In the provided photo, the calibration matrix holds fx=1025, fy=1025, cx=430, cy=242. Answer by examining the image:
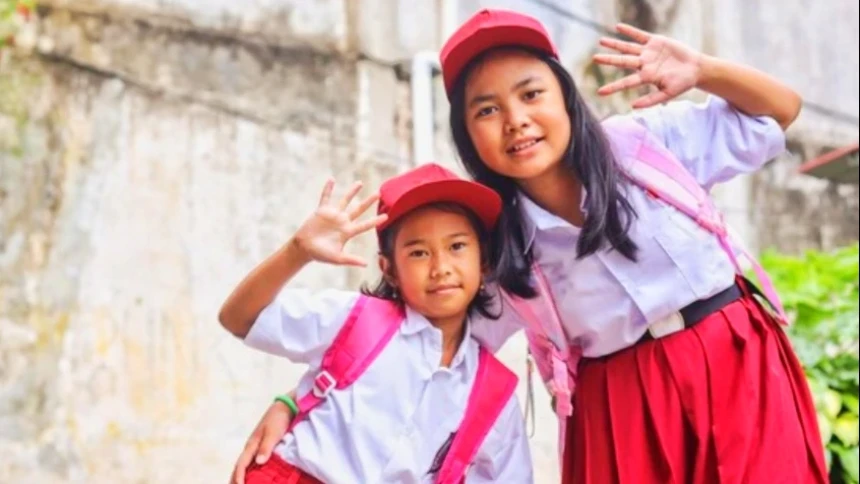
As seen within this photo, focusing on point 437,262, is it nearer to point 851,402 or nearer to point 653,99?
point 653,99

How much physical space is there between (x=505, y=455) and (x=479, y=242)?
1.47 feet

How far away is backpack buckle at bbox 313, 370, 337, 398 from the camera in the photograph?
6.72ft

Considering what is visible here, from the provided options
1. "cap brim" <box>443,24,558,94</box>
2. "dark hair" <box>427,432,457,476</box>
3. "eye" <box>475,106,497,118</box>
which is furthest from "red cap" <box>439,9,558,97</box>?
"dark hair" <box>427,432,457,476</box>

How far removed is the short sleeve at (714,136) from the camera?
6.27 ft

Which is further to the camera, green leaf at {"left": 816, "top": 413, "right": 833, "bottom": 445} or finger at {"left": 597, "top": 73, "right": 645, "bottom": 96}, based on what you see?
green leaf at {"left": 816, "top": 413, "right": 833, "bottom": 445}

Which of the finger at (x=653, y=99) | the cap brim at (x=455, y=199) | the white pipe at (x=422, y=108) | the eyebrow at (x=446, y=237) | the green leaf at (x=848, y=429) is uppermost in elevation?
the white pipe at (x=422, y=108)

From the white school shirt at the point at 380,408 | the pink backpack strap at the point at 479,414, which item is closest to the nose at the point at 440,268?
the white school shirt at the point at 380,408

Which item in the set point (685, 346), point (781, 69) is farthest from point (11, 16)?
point (781, 69)

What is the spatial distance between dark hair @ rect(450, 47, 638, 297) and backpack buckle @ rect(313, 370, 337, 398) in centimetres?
39

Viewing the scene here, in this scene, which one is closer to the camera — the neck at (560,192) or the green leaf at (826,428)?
the neck at (560,192)

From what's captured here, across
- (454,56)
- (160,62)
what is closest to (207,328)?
(160,62)

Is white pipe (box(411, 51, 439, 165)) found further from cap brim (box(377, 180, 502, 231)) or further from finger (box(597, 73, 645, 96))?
finger (box(597, 73, 645, 96))

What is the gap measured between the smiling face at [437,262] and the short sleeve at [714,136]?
429 mm

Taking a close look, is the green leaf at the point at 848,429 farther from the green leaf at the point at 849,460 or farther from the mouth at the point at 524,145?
the mouth at the point at 524,145
